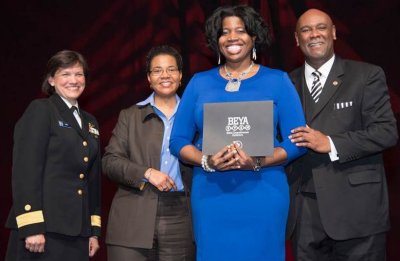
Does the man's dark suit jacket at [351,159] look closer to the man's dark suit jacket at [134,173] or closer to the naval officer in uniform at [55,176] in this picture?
the man's dark suit jacket at [134,173]

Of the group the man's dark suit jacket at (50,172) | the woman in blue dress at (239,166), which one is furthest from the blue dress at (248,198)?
the man's dark suit jacket at (50,172)

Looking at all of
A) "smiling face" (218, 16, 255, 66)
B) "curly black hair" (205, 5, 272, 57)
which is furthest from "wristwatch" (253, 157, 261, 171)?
"curly black hair" (205, 5, 272, 57)

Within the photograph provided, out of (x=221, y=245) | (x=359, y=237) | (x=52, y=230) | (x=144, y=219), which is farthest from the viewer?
(x=144, y=219)

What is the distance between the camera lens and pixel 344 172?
3064 millimetres

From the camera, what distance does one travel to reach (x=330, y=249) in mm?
3182

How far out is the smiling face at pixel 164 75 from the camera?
3.49m

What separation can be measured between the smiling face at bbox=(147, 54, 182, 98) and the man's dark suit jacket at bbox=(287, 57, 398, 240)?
821 millimetres

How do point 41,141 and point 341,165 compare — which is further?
point 341,165

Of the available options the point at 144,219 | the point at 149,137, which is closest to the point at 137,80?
the point at 149,137

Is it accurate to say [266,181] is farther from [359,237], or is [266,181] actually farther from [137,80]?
[137,80]

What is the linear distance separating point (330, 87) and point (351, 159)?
427 mm

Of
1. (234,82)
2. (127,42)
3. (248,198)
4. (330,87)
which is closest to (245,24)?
(234,82)

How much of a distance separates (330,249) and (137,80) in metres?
2.52

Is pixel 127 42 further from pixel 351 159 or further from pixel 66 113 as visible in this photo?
pixel 351 159
